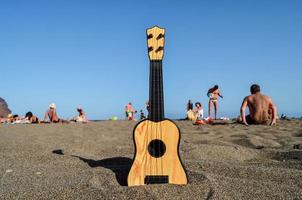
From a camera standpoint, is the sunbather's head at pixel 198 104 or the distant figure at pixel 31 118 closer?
the distant figure at pixel 31 118

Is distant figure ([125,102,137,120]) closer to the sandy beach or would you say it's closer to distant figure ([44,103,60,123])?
distant figure ([44,103,60,123])

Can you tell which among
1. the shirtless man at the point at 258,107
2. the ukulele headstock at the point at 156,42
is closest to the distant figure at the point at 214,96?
the shirtless man at the point at 258,107

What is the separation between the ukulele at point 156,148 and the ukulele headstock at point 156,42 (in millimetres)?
161

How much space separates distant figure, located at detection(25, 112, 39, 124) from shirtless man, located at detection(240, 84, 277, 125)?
27.3 ft

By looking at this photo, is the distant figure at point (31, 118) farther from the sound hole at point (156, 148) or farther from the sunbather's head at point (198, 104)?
the sound hole at point (156, 148)

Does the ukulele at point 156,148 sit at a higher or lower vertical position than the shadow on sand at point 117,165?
higher

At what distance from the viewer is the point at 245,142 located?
528 cm

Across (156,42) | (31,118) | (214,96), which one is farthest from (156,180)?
(31,118)

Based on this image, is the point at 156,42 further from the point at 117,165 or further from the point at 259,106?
the point at 259,106

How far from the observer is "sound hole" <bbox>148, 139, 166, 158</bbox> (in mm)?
2865

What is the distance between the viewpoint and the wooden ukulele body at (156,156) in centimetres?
281

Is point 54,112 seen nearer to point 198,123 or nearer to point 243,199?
point 198,123

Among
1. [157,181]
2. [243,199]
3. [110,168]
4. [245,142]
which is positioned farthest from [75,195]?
[245,142]

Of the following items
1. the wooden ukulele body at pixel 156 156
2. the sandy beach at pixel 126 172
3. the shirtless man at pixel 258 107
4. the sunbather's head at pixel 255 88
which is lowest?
the sandy beach at pixel 126 172
